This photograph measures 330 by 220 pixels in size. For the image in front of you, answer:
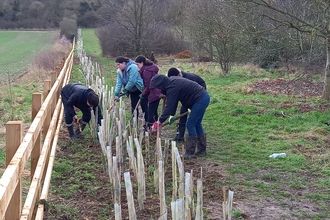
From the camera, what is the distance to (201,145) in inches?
244

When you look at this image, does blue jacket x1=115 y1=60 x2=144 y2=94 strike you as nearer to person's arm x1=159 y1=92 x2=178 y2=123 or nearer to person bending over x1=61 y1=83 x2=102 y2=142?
person bending over x1=61 y1=83 x2=102 y2=142

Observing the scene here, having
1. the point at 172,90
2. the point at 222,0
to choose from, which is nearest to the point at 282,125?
the point at 172,90

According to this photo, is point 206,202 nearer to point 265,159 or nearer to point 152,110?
point 265,159

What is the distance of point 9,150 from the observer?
2656 millimetres

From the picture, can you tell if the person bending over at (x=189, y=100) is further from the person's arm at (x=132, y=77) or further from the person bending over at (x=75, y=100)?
the person's arm at (x=132, y=77)

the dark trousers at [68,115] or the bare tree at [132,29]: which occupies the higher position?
the bare tree at [132,29]

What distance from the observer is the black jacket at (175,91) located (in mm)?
5672

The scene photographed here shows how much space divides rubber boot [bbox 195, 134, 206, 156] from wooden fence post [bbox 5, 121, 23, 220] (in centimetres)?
374

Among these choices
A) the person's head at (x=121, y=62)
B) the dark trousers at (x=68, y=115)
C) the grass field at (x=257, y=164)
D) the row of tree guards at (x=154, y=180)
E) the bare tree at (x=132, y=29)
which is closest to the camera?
the row of tree guards at (x=154, y=180)

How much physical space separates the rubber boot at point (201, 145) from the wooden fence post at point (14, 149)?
3.74 m

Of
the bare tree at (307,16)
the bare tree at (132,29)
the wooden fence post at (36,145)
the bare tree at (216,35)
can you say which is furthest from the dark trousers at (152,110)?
the bare tree at (132,29)

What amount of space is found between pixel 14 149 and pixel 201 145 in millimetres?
3814

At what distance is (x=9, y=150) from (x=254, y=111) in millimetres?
6978

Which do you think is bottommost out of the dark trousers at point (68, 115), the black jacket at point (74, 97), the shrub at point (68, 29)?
the dark trousers at point (68, 115)
